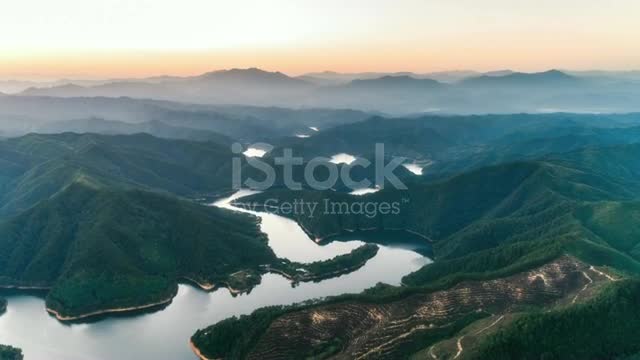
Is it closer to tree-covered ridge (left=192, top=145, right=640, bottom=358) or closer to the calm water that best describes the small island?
the calm water

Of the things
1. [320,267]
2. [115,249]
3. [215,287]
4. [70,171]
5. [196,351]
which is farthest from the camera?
[70,171]

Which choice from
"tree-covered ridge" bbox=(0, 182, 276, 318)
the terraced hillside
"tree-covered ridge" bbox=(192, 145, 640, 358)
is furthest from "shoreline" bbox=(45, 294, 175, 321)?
"tree-covered ridge" bbox=(192, 145, 640, 358)

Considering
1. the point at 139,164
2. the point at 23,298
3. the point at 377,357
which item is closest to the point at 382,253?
the point at 377,357

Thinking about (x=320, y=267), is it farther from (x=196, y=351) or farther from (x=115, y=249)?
(x=115, y=249)

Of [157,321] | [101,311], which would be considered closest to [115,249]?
[101,311]

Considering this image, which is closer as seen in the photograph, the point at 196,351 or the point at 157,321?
the point at 196,351

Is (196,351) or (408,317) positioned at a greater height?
(408,317)

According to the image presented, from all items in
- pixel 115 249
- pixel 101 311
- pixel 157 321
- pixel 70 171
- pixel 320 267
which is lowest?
pixel 157 321
